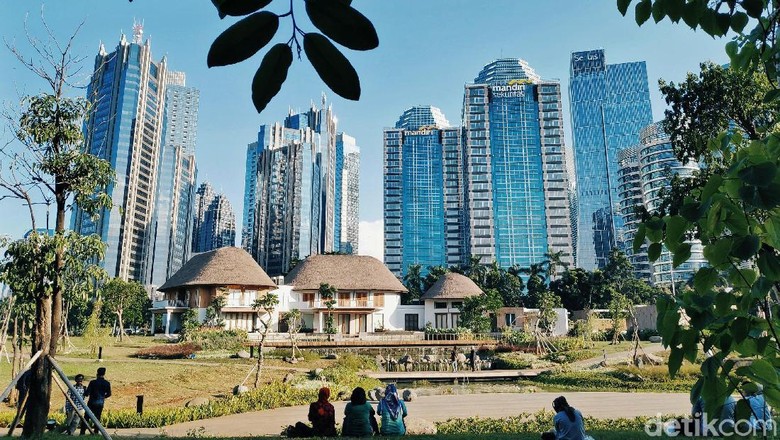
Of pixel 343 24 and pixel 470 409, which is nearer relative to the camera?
pixel 343 24

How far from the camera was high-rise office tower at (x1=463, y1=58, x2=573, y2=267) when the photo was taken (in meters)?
91.0

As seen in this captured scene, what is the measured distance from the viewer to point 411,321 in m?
44.6

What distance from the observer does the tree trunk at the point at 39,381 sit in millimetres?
6590

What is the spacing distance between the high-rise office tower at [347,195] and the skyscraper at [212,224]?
3155 cm

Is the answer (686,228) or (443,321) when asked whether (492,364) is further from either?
(686,228)

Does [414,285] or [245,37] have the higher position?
[414,285]

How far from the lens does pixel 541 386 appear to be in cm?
1934

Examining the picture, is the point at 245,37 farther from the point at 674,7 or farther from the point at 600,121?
the point at 600,121

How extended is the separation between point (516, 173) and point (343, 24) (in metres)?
95.8

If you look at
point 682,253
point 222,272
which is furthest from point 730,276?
point 222,272

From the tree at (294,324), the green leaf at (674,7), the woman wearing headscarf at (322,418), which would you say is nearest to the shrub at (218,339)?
the tree at (294,324)

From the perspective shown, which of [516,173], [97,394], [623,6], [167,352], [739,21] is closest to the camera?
[623,6]

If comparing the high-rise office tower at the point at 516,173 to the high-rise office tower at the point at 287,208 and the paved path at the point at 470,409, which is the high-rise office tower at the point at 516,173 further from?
the paved path at the point at 470,409

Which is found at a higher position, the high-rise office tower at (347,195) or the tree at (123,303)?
the high-rise office tower at (347,195)
